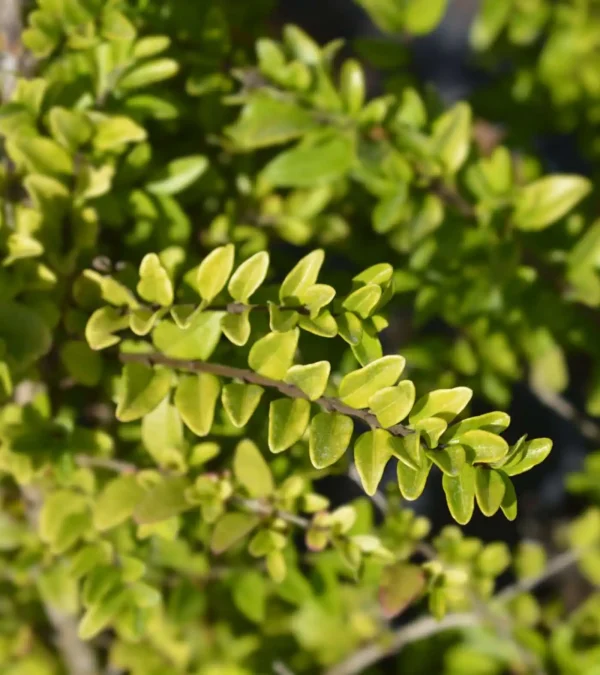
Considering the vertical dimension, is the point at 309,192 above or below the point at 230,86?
below

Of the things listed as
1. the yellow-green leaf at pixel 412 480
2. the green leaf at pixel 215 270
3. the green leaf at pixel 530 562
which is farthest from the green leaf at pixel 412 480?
the green leaf at pixel 530 562

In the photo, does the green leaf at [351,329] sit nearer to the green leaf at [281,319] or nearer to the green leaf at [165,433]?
the green leaf at [281,319]

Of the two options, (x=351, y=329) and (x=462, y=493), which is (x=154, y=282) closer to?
(x=351, y=329)

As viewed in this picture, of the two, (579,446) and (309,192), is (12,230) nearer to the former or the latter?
(309,192)

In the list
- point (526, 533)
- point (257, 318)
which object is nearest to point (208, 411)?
point (257, 318)

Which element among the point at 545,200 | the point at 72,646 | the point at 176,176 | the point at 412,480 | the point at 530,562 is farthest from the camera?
the point at 530,562

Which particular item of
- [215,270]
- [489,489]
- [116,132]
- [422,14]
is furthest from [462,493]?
[422,14]
